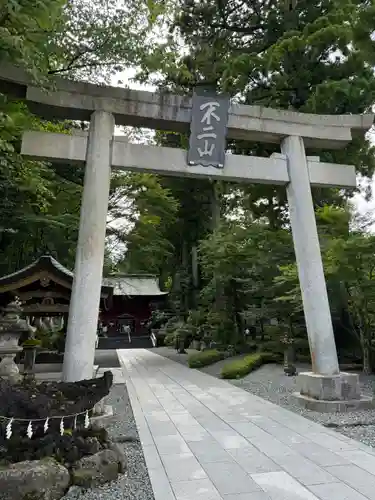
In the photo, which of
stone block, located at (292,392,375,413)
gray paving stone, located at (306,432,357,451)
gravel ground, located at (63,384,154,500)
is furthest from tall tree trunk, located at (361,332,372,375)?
gravel ground, located at (63,384,154,500)

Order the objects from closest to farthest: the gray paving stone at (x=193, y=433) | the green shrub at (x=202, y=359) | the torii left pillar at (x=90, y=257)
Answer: the gray paving stone at (x=193, y=433) < the torii left pillar at (x=90, y=257) < the green shrub at (x=202, y=359)

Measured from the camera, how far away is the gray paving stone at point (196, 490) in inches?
118

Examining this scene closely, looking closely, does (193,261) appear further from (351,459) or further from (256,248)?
(351,459)

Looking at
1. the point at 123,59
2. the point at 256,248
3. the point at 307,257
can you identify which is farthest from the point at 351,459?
the point at 256,248

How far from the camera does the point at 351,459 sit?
381 cm

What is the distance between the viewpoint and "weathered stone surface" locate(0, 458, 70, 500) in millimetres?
2801

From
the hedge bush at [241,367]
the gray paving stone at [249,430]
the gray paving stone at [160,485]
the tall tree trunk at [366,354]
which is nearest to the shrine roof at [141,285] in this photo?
the hedge bush at [241,367]

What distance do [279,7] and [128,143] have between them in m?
9.31

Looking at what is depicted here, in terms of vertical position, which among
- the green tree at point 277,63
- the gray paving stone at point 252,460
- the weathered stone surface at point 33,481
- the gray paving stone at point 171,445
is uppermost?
the green tree at point 277,63

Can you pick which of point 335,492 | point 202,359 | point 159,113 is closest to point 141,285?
point 202,359

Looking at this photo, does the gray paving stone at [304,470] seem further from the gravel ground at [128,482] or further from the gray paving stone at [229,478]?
the gravel ground at [128,482]

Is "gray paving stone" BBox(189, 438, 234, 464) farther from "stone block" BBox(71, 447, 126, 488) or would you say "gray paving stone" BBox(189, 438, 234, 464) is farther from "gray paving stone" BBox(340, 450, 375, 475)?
"gray paving stone" BBox(340, 450, 375, 475)

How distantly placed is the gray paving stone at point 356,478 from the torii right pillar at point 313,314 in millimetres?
2372

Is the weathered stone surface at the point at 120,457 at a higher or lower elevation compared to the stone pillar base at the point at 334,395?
lower
